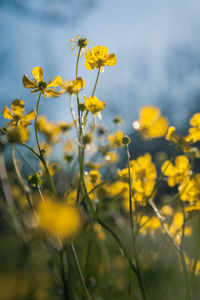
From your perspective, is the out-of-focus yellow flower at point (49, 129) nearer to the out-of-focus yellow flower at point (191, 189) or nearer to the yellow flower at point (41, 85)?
the yellow flower at point (41, 85)

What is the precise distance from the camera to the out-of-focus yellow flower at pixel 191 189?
2.31ft

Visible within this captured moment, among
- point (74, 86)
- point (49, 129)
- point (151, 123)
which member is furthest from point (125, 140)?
point (49, 129)

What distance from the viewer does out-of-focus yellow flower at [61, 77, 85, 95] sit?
0.69 metres

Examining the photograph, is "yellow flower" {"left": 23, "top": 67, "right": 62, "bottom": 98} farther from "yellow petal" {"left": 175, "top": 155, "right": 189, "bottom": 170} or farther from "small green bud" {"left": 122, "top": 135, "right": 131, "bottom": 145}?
"yellow petal" {"left": 175, "top": 155, "right": 189, "bottom": 170}

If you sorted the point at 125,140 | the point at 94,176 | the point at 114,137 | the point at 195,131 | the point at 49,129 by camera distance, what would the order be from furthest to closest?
the point at 49,129, the point at 114,137, the point at 94,176, the point at 195,131, the point at 125,140

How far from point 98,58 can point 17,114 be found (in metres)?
0.31

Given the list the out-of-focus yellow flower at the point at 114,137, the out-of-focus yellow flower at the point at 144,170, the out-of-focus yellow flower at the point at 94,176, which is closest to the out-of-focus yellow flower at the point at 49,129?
the out-of-focus yellow flower at the point at 114,137

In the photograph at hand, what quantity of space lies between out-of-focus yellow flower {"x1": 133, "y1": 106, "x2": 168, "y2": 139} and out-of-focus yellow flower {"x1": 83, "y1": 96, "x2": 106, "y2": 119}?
0.35 feet

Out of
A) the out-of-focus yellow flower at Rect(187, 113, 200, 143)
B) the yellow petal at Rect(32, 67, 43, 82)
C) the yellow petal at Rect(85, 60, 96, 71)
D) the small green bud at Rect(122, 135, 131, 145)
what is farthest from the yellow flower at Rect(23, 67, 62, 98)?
the out-of-focus yellow flower at Rect(187, 113, 200, 143)

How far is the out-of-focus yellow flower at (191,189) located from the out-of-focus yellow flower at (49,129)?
2.55 feet

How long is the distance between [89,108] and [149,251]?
0.91 m

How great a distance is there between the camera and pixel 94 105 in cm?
69

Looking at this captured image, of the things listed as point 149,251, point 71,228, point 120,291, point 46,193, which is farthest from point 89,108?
point 120,291

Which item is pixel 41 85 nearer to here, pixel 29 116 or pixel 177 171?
pixel 29 116
